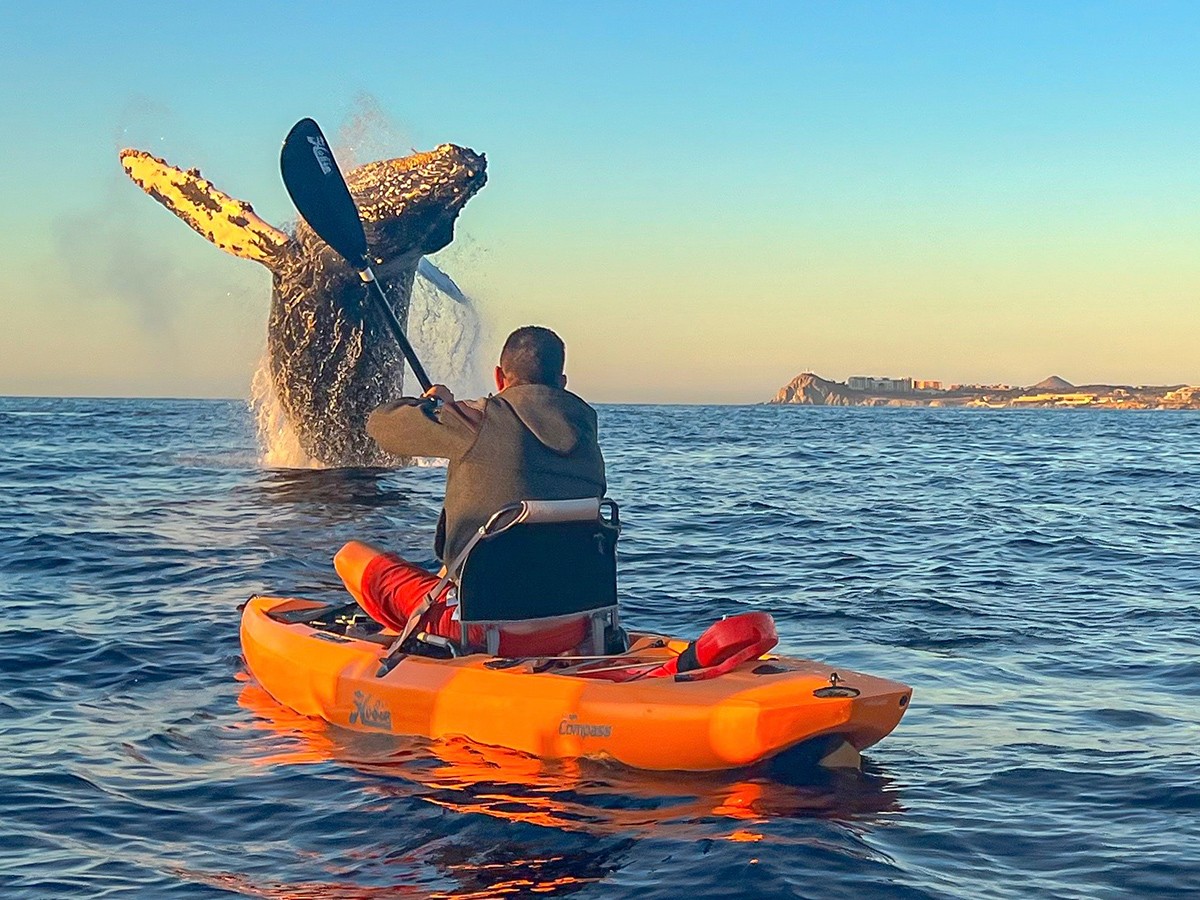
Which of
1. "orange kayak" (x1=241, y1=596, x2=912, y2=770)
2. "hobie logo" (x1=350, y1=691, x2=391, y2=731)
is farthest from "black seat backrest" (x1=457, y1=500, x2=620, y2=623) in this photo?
"hobie logo" (x1=350, y1=691, x2=391, y2=731)

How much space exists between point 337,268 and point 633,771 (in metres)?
11.5

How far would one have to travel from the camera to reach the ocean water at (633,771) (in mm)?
5207

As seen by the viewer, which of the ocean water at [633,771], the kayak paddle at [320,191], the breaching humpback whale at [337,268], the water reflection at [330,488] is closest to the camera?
the ocean water at [633,771]

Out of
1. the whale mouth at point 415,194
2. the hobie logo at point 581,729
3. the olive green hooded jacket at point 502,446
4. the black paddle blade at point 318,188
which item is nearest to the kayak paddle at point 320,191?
the black paddle blade at point 318,188

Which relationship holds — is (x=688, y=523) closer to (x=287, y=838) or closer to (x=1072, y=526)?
(x=1072, y=526)

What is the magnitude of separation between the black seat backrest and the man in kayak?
14cm

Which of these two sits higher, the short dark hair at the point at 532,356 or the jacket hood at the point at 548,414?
Result: the short dark hair at the point at 532,356

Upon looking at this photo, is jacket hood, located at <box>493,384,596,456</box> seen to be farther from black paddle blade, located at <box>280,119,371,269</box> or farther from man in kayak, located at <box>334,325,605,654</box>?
black paddle blade, located at <box>280,119,371,269</box>

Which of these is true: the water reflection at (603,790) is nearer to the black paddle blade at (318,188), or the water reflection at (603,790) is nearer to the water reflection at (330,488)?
the black paddle blade at (318,188)

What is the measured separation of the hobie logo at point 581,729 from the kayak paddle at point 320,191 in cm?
411

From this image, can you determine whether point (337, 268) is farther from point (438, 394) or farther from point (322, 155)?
point (438, 394)

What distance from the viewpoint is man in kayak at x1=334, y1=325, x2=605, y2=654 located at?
6652 millimetres

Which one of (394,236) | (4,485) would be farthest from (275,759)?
(4,485)

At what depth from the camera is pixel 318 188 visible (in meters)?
9.98
